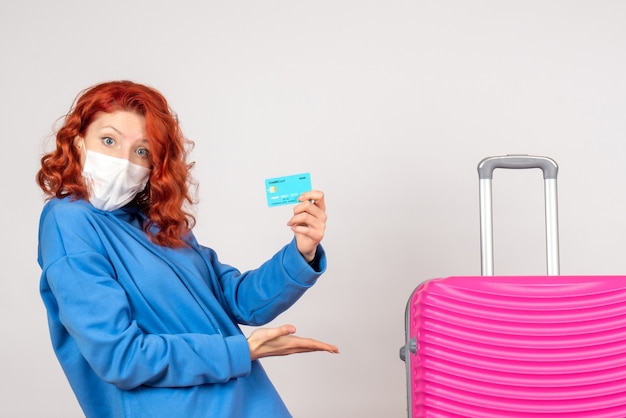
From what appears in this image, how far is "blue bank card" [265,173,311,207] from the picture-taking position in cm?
170

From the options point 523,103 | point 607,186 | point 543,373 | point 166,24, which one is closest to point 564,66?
point 523,103

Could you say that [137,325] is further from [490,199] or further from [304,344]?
[490,199]

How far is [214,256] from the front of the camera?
1.93 metres

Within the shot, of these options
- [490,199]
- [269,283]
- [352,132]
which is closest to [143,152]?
[269,283]

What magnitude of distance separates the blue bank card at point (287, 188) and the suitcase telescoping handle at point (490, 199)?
527 millimetres

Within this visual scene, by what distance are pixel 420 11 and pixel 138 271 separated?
6.23 ft

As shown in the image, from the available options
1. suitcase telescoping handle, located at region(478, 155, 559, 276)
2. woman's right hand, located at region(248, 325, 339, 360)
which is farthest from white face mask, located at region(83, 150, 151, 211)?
suitcase telescoping handle, located at region(478, 155, 559, 276)

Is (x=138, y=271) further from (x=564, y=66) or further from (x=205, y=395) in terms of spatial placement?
(x=564, y=66)

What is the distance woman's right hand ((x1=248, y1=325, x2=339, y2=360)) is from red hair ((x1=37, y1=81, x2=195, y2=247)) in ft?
0.99

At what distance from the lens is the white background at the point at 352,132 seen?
9.98 ft

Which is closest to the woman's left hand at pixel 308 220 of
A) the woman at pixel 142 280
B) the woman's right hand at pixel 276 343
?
the woman at pixel 142 280

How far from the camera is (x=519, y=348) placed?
1654mm

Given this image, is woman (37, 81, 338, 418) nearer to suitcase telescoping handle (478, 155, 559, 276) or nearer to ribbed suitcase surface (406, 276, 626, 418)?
ribbed suitcase surface (406, 276, 626, 418)

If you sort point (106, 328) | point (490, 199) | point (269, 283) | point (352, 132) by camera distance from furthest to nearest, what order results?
point (352, 132), point (490, 199), point (269, 283), point (106, 328)
